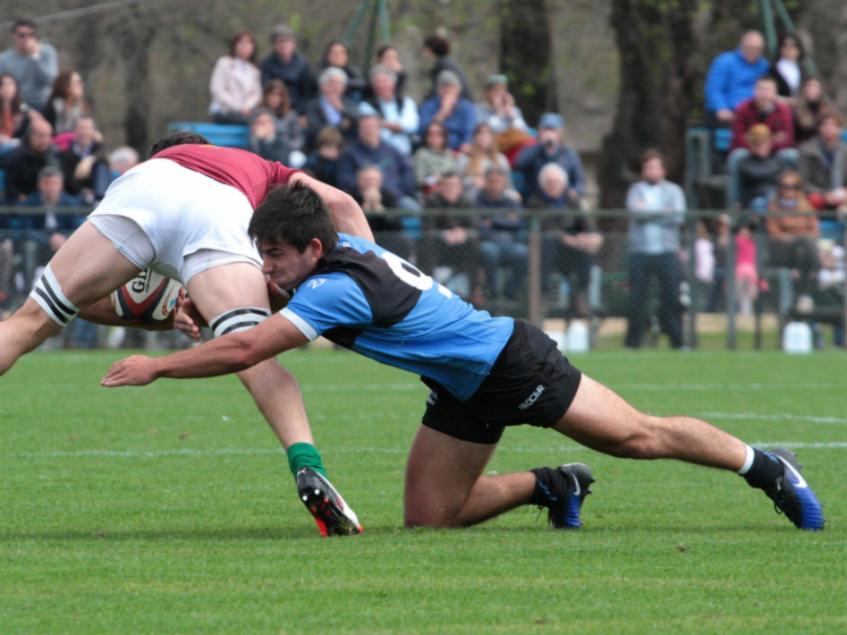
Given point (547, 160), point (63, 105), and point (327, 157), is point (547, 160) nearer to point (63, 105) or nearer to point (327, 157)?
point (327, 157)

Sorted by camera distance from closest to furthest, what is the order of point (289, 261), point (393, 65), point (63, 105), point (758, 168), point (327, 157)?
point (289, 261) → point (327, 157) → point (63, 105) → point (393, 65) → point (758, 168)

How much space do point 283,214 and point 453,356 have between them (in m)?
0.78

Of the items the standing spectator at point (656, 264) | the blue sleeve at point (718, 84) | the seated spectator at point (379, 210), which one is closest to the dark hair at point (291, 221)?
the seated spectator at point (379, 210)

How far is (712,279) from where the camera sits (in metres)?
18.5

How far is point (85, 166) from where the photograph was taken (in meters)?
17.5

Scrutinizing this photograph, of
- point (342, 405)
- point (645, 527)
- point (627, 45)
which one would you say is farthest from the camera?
point (627, 45)

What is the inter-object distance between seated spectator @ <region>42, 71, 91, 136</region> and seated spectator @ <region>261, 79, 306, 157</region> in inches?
76.1

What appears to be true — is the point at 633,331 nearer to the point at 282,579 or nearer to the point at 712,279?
the point at 712,279

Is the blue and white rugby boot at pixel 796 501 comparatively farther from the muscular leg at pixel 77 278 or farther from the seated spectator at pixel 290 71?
the seated spectator at pixel 290 71

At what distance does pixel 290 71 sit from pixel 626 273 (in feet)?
13.7

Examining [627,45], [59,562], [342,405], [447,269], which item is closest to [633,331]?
[447,269]

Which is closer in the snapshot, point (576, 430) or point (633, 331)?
point (576, 430)

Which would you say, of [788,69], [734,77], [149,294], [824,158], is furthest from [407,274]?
[788,69]

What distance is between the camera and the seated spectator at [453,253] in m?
17.5
